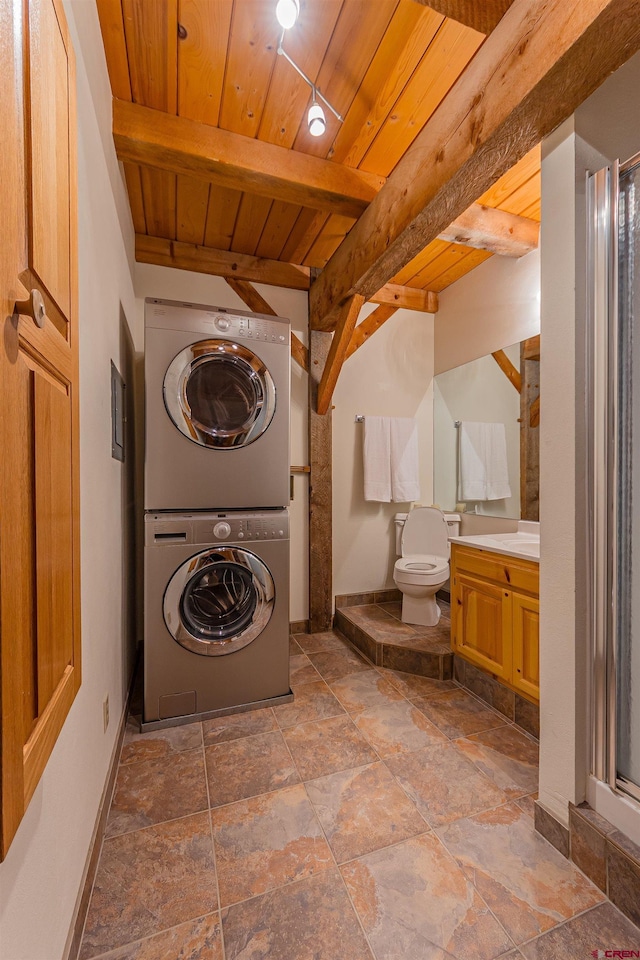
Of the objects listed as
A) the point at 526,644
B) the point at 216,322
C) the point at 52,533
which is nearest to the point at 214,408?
the point at 216,322

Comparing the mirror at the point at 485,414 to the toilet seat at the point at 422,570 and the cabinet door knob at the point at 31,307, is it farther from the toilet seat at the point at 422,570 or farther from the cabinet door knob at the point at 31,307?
the cabinet door knob at the point at 31,307

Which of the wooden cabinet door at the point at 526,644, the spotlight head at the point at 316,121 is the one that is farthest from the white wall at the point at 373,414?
the spotlight head at the point at 316,121

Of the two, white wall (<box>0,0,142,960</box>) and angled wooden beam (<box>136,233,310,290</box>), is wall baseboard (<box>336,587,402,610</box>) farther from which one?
angled wooden beam (<box>136,233,310,290</box>)

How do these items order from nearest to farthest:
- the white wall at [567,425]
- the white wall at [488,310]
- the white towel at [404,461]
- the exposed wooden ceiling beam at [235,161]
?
the white wall at [567,425] → the exposed wooden ceiling beam at [235,161] → the white wall at [488,310] → the white towel at [404,461]

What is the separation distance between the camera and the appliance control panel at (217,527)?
1.93 metres

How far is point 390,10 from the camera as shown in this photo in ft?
4.36

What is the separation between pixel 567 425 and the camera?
128 centimetres

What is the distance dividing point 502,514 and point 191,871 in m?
2.47

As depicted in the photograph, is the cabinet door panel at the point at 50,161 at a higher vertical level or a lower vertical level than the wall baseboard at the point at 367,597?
higher

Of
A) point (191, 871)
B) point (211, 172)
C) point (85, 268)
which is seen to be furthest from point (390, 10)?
point (191, 871)

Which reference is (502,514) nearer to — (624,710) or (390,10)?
(624,710)

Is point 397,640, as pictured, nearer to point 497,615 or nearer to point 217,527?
point 497,615

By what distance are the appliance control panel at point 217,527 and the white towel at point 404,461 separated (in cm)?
137

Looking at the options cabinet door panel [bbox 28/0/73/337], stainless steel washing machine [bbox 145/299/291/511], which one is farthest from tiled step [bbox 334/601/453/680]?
cabinet door panel [bbox 28/0/73/337]
